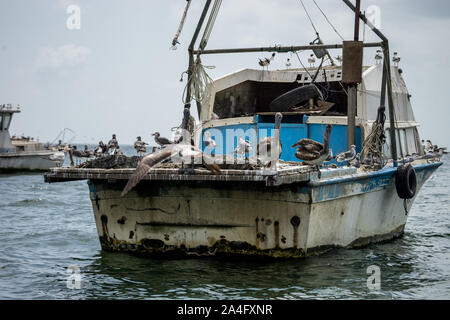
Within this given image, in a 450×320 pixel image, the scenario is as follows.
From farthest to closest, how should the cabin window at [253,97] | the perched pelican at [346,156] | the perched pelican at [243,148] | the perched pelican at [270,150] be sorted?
the cabin window at [253,97] → the perched pelican at [346,156] → the perched pelican at [243,148] → the perched pelican at [270,150]

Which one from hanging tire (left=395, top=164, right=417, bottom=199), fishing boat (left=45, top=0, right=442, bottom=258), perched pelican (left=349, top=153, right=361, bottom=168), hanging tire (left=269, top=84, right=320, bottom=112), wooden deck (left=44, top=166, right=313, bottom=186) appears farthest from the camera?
hanging tire (left=269, top=84, right=320, bottom=112)

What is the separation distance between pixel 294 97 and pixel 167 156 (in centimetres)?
595

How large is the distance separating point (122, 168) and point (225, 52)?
12.4 feet

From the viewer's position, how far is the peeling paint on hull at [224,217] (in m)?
10.2

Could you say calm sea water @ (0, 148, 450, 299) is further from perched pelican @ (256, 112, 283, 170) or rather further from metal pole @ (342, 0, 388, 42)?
metal pole @ (342, 0, 388, 42)

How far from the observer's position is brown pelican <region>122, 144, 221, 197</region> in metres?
9.38

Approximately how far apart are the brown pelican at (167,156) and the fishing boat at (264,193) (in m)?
0.22

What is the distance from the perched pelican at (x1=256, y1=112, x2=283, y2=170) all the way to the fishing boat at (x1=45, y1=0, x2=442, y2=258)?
0.42 ft

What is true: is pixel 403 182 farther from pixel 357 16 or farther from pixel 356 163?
pixel 357 16

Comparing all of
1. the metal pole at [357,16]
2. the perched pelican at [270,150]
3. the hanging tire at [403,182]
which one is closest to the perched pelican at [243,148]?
the perched pelican at [270,150]

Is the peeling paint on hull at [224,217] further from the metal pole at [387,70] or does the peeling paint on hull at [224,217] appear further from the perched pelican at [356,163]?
the metal pole at [387,70]

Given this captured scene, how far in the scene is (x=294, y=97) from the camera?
14.8 m

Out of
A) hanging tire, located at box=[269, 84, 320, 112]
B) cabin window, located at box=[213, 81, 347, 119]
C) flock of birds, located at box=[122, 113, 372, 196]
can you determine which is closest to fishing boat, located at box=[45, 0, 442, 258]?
flock of birds, located at box=[122, 113, 372, 196]

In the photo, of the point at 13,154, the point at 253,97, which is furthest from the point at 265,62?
the point at 13,154
